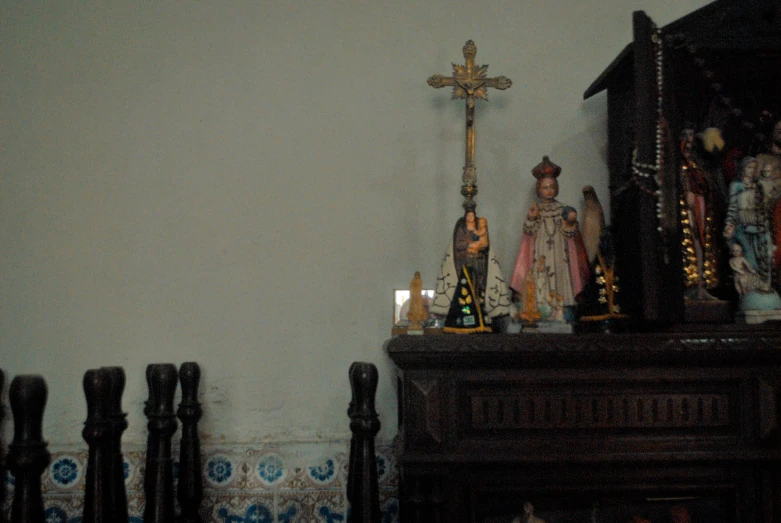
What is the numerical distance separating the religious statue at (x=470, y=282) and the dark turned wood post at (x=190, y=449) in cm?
65

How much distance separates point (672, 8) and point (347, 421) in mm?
1498

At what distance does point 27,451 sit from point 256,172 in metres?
1.01

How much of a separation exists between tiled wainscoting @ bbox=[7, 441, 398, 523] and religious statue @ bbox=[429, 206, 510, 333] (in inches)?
19.0

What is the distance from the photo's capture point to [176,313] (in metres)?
1.85

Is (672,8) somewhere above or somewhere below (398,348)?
above

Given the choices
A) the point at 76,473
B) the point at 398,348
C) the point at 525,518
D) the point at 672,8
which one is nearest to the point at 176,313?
the point at 76,473

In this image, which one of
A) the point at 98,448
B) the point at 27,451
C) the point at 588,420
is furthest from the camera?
the point at 588,420

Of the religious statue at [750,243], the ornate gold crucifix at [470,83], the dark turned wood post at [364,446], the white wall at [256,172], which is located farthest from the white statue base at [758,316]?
the dark turned wood post at [364,446]

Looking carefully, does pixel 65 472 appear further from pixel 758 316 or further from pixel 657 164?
pixel 758 316

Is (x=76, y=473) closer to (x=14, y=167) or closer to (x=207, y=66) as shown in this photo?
(x=14, y=167)

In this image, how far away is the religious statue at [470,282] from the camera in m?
1.56

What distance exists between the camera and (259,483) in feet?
5.93

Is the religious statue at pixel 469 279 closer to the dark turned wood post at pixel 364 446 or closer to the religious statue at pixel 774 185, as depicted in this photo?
the dark turned wood post at pixel 364 446

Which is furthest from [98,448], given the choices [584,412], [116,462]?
[584,412]
